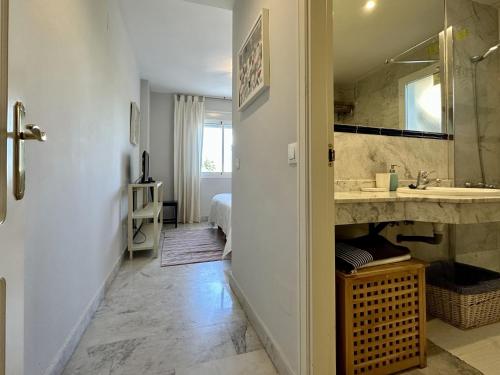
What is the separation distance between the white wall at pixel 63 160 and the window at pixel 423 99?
7.48 feet

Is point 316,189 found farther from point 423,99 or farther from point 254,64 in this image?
point 423,99

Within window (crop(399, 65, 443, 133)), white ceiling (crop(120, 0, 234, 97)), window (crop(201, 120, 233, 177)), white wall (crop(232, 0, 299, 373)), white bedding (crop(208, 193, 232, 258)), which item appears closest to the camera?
white wall (crop(232, 0, 299, 373))

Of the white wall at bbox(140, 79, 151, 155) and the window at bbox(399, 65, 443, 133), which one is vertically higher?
the white wall at bbox(140, 79, 151, 155)

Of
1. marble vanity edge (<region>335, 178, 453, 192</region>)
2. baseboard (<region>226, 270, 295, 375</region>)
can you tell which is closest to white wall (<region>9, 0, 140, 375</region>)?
baseboard (<region>226, 270, 295, 375</region>)

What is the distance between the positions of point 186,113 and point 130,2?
2.66 meters

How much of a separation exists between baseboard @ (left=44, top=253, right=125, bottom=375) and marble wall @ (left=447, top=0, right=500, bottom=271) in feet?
8.98

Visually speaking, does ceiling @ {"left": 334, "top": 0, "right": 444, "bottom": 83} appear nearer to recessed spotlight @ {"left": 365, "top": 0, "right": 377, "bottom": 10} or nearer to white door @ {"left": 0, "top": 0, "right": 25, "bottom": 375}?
recessed spotlight @ {"left": 365, "top": 0, "right": 377, "bottom": 10}

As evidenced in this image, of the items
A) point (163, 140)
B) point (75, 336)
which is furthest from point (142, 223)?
point (75, 336)

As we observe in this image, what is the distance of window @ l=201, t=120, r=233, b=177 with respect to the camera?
17.5 ft

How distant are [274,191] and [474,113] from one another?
2071mm

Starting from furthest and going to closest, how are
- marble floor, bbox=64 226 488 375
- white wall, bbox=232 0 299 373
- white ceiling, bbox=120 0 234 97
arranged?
white ceiling, bbox=120 0 234 97
marble floor, bbox=64 226 488 375
white wall, bbox=232 0 299 373

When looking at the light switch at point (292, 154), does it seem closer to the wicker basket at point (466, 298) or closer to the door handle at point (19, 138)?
the door handle at point (19, 138)

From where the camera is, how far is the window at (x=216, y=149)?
5.33 m

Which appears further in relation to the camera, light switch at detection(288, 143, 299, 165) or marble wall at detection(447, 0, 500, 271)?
marble wall at detection(447, 0, 500, 271)
